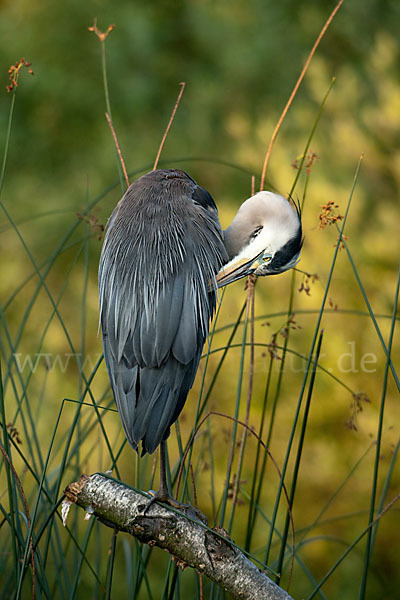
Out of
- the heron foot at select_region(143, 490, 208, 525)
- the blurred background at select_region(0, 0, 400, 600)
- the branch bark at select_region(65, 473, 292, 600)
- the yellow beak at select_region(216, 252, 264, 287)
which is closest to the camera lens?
the branch bark at select_region(65, 473, 292, 600)

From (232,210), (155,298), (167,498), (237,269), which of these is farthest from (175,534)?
(232,210)

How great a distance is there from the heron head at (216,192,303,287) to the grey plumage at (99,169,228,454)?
0.29 ft

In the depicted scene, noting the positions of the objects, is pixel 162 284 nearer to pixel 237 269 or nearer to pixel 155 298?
pixel 155 298

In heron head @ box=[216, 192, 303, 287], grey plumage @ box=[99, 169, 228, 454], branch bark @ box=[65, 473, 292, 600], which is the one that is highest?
heron head @ box=[216, 192, 303, 287]

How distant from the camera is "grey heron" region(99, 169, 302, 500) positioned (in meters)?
1.16

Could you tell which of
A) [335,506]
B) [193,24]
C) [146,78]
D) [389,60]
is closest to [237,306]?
[335,506]

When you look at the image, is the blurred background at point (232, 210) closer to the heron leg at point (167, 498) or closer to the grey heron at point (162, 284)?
the heron leg at point (167, 498)

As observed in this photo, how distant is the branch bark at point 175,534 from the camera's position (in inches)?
38.7

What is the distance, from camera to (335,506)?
2701mm

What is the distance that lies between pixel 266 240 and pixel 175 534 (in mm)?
622

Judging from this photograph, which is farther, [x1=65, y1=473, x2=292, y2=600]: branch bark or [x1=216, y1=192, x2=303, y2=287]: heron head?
[x1=216, y1=192, x2=303, y2=287]: heron head

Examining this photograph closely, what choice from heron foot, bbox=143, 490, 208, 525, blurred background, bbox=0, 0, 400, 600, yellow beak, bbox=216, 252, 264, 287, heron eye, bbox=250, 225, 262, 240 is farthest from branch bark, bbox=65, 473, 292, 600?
heron eye, bbox=250, 225, 262, 240

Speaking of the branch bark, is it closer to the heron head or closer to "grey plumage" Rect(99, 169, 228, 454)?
"grey plumage" Rect(99, 169, 228, 454)

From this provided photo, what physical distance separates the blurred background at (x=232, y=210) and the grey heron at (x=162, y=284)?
0.22 m
